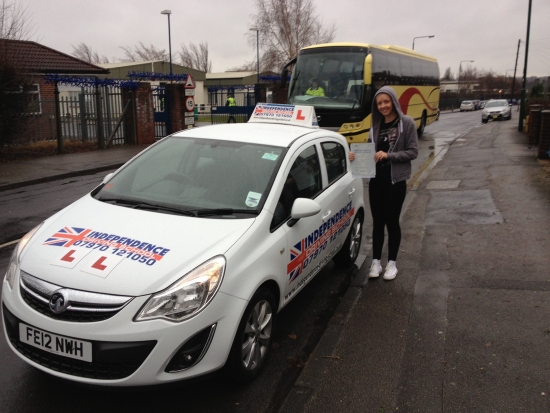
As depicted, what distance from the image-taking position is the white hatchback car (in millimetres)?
2850

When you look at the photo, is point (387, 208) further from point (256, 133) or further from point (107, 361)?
point (107, 361)

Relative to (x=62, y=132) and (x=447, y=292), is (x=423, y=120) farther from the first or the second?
(x=447, y=292)

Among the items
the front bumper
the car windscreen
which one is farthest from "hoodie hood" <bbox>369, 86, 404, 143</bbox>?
the front bumper

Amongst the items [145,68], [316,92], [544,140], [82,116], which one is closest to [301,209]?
[544,140]

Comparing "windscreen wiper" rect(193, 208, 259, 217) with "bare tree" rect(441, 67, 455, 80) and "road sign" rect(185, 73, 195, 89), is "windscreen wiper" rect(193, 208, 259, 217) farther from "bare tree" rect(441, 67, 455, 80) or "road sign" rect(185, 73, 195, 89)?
"bare tree" rect(441, 67, 455, 80)

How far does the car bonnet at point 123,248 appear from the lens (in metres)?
2.95

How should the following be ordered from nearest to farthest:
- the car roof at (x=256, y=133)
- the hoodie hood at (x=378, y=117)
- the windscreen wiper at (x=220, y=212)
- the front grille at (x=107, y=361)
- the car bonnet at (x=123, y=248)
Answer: the front grille at (x=107, y=361) < the car bonnet at (x=123, y=248) < the windscreen wiper at (x=220, y=212) < the car roof at (x=256, y=133) < the hoodie hood at (x=378, y=117)

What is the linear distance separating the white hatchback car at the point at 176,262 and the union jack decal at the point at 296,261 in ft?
0.04

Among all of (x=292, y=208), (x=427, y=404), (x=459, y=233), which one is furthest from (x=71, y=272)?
(x=459, y=233)

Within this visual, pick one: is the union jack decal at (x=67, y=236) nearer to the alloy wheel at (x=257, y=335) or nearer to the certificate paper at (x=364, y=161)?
the alloy wheel at (x=257, y=335)

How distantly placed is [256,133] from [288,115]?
35.3 inches

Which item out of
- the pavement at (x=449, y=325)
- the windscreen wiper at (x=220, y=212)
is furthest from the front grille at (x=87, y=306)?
the pavement at (x=449, y=325)

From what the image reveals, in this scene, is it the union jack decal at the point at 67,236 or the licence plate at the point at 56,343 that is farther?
the union jack decal at the point at 67,236

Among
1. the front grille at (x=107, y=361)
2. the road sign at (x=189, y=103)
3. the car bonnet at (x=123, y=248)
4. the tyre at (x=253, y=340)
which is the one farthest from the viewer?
the road sign at (x=189, y=103)
